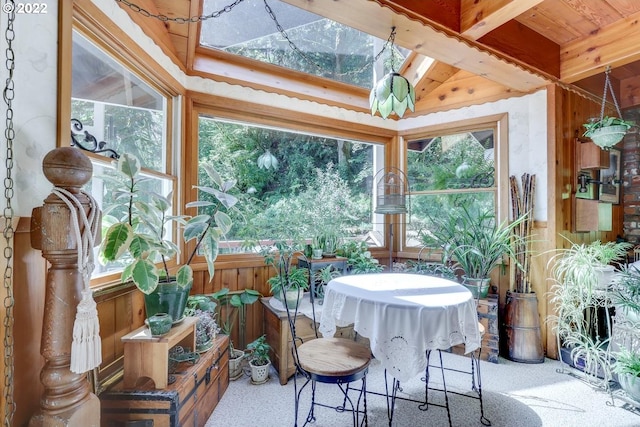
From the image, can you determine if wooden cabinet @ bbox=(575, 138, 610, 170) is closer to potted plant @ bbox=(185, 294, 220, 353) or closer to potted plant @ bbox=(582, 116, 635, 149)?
potted plant @ bbox=(582, 116, 635, 149)

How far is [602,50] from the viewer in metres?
2.53

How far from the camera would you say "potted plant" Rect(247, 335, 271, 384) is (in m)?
2.34

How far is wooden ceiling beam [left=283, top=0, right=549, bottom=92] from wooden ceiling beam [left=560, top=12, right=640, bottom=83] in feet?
0.81

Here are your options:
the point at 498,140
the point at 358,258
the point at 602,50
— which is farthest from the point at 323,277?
the point at 602,50

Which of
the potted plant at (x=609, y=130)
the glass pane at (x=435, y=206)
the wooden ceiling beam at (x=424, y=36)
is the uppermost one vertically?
the wooden ceiling beam at (x=424, y=36)

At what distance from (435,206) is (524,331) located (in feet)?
4.52

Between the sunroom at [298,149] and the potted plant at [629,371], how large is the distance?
0.14m

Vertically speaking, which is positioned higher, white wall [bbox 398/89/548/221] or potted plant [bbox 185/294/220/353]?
white wall [bbox 398/89/548/221]

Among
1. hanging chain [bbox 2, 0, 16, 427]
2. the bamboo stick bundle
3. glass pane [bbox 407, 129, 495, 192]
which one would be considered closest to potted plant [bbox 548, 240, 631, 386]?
the bamboo stick bundle

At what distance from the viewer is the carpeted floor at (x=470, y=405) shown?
1.92 m

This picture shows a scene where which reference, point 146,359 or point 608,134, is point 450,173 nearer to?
point 608,134

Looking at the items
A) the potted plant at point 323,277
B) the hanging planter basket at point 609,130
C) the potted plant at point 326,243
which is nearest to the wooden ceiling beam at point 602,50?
the hanging planter basket at point 609,130

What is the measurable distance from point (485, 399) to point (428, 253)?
1490mm

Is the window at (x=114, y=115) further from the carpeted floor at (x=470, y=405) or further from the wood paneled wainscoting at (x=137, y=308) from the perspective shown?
the carpeted floor at (x=470, y=405)
